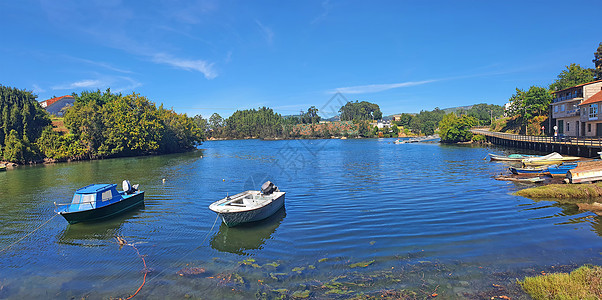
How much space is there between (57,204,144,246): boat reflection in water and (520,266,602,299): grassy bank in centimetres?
1892

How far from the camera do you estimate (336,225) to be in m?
18.4

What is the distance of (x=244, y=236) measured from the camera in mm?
17578

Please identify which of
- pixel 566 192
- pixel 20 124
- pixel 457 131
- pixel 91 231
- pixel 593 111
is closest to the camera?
pixel 91 231

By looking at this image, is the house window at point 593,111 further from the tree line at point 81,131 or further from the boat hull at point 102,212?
the tree line at point 81,131

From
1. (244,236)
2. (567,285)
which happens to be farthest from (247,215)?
(567,285)

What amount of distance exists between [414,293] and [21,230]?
73.1ft

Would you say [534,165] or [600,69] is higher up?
[600,69]

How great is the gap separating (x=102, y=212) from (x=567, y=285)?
76.9 ft

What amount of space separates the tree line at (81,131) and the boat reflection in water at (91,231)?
6006 centimetres

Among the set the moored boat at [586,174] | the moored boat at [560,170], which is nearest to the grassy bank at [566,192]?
A: the moored boat at [586,174]

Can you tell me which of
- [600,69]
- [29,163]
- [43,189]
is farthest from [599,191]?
[29,163]

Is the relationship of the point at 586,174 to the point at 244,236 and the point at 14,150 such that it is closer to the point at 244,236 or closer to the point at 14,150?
the point at 244,236

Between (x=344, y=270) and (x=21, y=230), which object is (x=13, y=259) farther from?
(x=344, y=270)

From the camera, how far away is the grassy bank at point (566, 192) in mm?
22047
